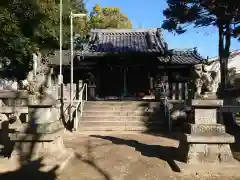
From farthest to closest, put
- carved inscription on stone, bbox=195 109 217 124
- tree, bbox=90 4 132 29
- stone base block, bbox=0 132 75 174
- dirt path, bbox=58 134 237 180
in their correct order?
tree, bbox=90 4 132 29
carved inscription on stone, bbox=195 109 217 124
stone base block, bbox=0 132 75 174
dirt path, bbox=58 134 237 180

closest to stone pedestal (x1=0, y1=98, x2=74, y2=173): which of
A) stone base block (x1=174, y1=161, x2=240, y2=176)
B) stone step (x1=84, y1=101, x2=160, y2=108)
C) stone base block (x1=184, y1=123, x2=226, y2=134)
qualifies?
stone base block (x1=174, y1=161, x2=240, y2=176)

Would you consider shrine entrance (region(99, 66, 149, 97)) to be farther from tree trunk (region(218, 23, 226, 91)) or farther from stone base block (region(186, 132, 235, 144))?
stone base block (region(186, 132, 235, 144))

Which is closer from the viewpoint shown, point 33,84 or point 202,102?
point 202,102

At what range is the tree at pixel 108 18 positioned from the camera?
134ft

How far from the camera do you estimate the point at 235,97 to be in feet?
42.5

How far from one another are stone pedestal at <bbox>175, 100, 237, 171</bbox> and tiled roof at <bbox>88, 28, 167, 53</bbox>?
12714mm

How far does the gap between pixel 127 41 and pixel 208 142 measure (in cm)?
1757

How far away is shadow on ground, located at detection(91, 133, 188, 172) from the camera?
7.57 meters

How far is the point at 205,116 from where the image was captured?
7.42 m

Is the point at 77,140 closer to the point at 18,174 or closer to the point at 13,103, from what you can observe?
the point at 13,103

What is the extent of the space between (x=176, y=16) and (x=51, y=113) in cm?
1029

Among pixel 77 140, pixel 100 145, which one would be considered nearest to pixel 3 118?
pixel 77 140

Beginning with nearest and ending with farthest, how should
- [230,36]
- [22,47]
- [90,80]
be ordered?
[230,36] < [22,47] < [90,80]

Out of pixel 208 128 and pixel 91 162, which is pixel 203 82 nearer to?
pixel 208 128
